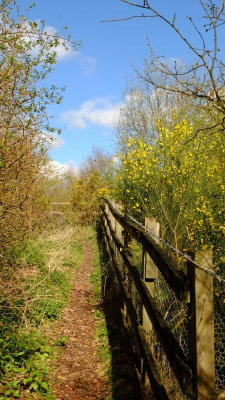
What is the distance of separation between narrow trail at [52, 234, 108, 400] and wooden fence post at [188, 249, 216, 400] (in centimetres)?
273

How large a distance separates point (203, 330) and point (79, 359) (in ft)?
12.7

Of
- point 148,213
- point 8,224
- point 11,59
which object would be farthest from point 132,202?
point 11,59

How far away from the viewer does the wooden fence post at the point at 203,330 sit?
1896 millimetres

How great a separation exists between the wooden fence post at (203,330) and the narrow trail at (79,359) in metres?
2.73

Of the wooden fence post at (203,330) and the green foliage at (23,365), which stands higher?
the wooden fence post at (203,330)

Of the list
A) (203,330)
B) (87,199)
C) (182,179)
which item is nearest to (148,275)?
(203,330)

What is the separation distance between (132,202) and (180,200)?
248cm

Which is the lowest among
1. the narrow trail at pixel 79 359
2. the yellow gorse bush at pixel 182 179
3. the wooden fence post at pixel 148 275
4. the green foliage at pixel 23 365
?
the narrow trail at pixel 79 359

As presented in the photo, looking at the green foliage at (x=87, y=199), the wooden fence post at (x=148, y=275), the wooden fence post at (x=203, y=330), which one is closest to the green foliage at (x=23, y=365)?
the wooden fence post at (x=148, y=275)

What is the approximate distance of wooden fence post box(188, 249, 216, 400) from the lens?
1.90 metres

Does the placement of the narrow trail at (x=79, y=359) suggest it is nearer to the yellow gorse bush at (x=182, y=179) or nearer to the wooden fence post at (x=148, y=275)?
the wooden fence post at (x=148, y=275)

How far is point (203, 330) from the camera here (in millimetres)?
1917

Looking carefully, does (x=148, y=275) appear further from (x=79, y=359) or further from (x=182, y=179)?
(x=182, y=179)

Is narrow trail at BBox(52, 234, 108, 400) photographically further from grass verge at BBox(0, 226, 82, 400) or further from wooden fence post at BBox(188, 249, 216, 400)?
wooden fence post at BBox(188, 249, 216, 400)
